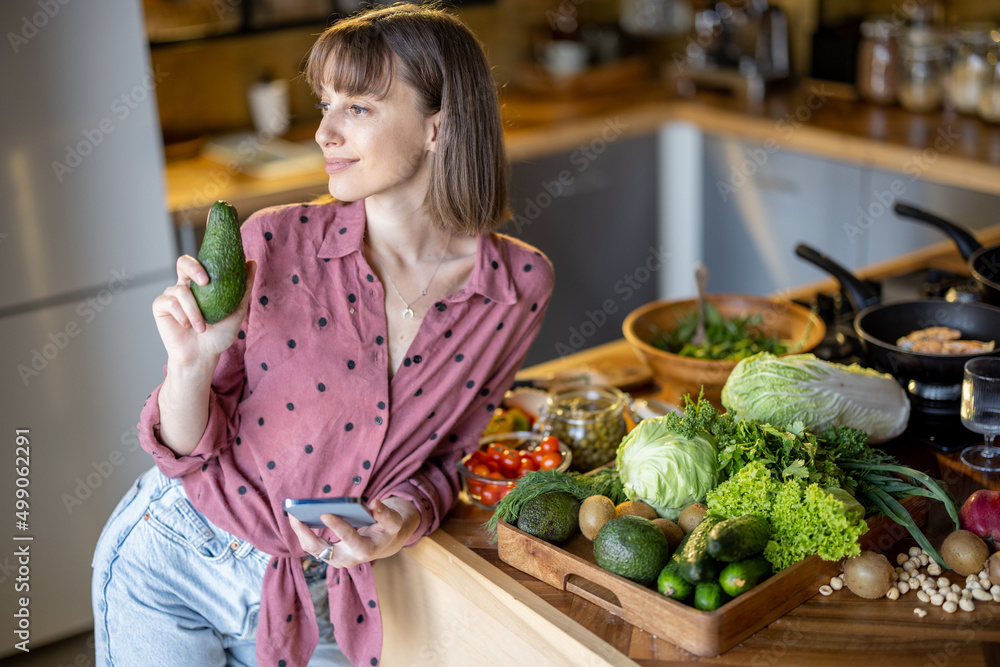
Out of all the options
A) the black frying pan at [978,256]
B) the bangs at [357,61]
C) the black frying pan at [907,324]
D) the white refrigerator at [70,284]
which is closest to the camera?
the bangs at [357,61]

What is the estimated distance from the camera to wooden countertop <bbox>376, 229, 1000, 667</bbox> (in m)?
1.17

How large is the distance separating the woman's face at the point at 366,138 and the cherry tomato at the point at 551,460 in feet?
1.58

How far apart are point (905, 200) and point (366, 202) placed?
2203mm

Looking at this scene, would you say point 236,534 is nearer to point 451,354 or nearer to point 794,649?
point 451,354

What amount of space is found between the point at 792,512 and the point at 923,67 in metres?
2.63

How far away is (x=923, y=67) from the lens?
132 inches

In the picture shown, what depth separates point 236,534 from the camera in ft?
4.93

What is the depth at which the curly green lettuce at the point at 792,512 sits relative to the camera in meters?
1.21

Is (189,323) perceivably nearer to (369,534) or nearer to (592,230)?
(369,534)

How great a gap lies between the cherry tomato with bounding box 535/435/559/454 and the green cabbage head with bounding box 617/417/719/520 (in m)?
0.21

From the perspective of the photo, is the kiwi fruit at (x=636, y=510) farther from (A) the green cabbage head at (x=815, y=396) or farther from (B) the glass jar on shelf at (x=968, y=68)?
(B) the glass jar on shelf at (x=968, y=68)

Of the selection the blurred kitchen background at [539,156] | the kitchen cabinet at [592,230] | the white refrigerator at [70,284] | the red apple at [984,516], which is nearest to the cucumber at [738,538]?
the red apple at [984,516]

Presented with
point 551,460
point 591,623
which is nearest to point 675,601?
point 591,623

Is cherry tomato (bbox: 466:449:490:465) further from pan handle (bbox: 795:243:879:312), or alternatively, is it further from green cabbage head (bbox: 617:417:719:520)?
pan handle (bbox: 795:243:879:312)
